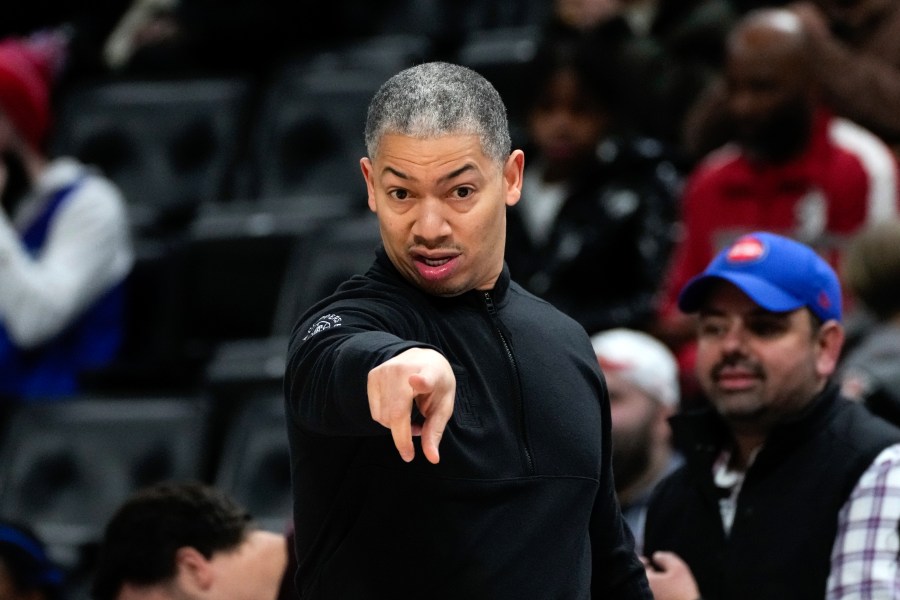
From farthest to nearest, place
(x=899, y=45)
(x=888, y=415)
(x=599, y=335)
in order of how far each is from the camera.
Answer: (x=899, y=45) → (x=599, y=335) → (x=888, y=415)

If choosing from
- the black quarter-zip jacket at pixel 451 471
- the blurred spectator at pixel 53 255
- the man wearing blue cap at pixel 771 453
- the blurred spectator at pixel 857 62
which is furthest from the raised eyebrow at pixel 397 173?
the blurred spectator at pixel 53 255

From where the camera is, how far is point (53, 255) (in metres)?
5.93

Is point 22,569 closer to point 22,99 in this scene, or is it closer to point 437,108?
point 437,108

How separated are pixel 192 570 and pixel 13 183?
316 cm

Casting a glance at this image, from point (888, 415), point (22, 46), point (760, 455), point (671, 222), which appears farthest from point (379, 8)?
point (760, 455)

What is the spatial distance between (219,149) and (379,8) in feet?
3.87

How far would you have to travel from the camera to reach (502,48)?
6723 mm

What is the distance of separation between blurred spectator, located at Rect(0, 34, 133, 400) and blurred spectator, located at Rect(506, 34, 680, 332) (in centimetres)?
147

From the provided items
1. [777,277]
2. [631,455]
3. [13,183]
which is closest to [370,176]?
[777,277]

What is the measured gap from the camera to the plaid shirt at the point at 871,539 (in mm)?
2934

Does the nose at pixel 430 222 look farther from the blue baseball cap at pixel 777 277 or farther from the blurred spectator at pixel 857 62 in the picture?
the blurred spectator at pixel 857 62

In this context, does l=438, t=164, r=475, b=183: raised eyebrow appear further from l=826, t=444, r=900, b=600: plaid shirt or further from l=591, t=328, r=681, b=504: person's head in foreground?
l=591, t=328, r=681, b=504: person's head in foreground

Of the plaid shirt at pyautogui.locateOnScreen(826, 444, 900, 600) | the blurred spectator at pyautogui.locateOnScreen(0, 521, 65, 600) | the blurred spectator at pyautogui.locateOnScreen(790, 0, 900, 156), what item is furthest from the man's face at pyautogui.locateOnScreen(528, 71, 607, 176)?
the plaid shirt at pyautogui.locateOnScreen(826, 444, 900, 600)

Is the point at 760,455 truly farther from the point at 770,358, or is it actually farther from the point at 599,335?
the point at 599,335
